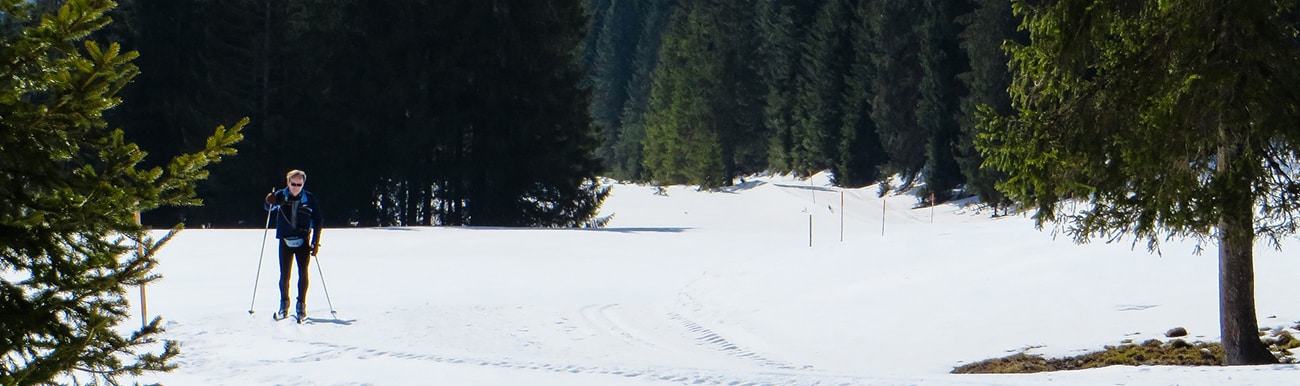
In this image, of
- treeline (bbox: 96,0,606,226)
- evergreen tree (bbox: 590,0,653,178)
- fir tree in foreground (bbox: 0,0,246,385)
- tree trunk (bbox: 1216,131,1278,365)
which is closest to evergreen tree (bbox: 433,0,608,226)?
treeline (bbox: 96,0,606,226)

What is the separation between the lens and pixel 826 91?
55.9 metres

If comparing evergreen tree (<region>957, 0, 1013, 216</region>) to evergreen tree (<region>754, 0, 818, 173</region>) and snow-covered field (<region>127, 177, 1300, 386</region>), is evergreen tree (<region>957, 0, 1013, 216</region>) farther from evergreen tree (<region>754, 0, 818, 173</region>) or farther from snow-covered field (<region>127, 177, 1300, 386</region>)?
evergreen tree (<region>754, 0, 818, 173</region>)

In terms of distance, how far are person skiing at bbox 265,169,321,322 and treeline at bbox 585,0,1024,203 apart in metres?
21.9

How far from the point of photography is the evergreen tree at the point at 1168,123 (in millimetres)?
9789

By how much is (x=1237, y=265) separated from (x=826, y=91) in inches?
1787

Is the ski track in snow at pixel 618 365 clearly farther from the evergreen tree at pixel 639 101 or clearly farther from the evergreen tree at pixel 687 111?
the evergreen tree at pixel 639 101

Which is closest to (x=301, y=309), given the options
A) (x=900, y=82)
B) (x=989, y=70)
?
(x=989, y=70)

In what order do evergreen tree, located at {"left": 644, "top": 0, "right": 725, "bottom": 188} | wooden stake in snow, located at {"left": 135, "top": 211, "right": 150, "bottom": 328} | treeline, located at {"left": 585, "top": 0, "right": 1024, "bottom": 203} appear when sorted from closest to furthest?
wooden stake in snow, located at {"left": 135, "top": 211, "right": 150, "bottom": 328} < treeline, located at {"left": 585, "top": 0, "right": 1024, "bottom": 203} < evergreen tree, located at {"left": 644, "top": 0, "right": 725, "bottom": 188}

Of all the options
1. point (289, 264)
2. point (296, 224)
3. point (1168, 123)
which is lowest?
point (289, 264)

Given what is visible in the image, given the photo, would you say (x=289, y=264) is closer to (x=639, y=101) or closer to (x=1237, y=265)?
(x=1237, y=265)

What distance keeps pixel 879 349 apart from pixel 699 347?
1834 millimetres

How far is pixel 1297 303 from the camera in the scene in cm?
1312

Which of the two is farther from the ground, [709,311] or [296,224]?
[296,224]

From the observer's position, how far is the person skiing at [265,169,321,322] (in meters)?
12.9
